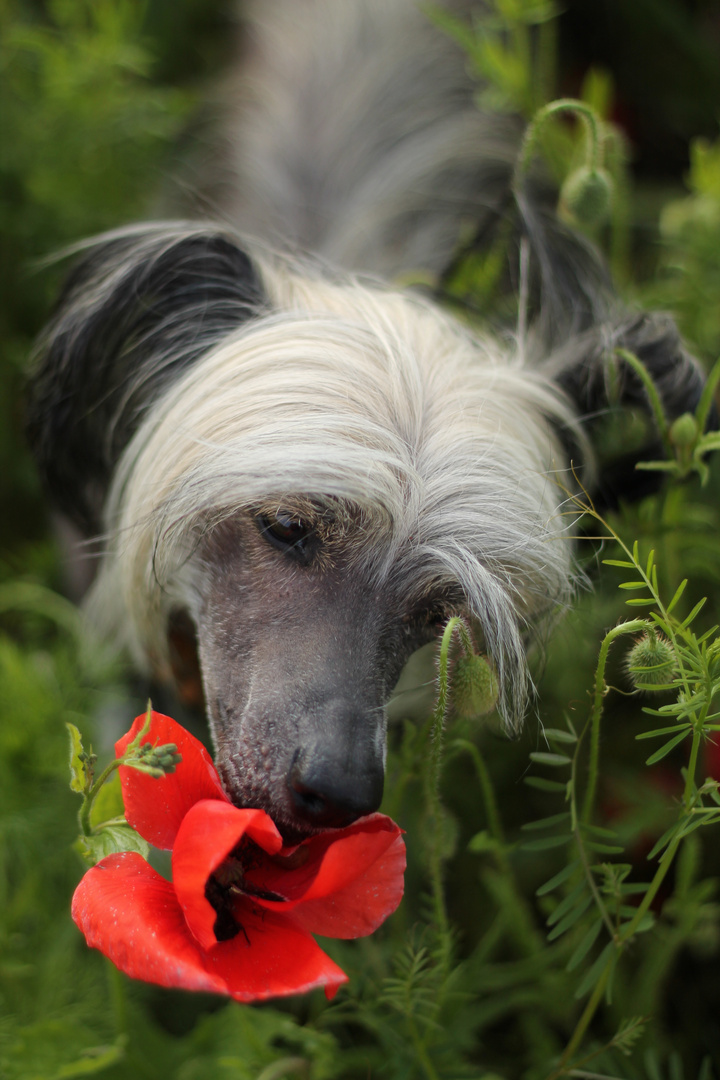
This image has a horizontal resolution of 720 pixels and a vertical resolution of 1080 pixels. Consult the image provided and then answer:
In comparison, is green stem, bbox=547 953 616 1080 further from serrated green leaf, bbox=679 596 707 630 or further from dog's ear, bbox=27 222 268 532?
dog's ear, bbox=27 222 268 532

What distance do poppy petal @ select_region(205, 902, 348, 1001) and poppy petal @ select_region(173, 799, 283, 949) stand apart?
0.03 m

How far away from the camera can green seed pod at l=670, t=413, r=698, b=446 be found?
42.0 inches

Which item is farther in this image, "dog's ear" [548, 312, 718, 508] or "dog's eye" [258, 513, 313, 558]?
"dog's ear" [548, 312, 718, 508]

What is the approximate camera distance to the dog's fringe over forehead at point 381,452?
1050 millimetres

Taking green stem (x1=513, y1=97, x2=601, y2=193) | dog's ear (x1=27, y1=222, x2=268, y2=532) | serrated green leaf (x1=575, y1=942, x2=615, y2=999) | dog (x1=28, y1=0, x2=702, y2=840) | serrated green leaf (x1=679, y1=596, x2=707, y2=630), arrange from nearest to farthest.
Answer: serrated green leaf (x1=679, y1=596, x2=707, y2=630)
serrated green leaf (x1=575, y1=942, x2=615, y2=999)
dog (x1=28, y1=0, x2=702, y2=840)
green stem (x1=513, y1=97, x2=601, y2=193)
dog's ear (x1=27, y1=222, x2=268, y2=532)

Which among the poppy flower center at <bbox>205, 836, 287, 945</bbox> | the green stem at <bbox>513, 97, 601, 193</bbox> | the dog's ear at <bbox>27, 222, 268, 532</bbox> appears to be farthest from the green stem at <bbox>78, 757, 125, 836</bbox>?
the green stem at <bbox>513, 97, 601, 193</bbox>

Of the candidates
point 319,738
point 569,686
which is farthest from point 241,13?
point 319,738

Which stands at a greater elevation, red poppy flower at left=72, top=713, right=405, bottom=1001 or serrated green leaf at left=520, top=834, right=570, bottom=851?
red poppy flower at left=72, top=713, right=405, bottom=1001

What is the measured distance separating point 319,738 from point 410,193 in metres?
1.54

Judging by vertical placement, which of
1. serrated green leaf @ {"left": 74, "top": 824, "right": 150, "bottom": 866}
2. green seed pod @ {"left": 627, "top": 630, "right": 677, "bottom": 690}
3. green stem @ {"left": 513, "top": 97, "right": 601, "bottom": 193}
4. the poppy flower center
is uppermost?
green stem @ {"left": 513, "top": 97, "right": 601, "bottom": 193}

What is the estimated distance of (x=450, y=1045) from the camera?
1.00m

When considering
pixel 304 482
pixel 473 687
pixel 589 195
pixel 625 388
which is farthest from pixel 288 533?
Result: pixel 589 195

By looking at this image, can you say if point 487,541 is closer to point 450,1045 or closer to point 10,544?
point 450,1045

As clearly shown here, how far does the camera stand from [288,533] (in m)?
1.09
